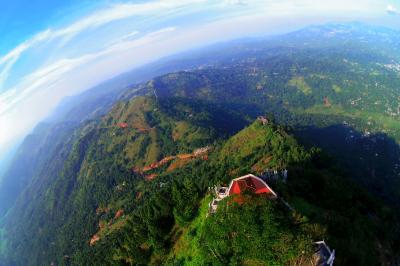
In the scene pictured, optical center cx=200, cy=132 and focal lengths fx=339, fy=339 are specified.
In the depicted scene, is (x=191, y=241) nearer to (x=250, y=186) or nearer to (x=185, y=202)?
(x=185, y=202)

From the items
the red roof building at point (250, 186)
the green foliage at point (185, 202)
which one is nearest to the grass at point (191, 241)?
the green foliage at point (185, 202)

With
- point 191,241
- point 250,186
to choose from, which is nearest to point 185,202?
point 191,241

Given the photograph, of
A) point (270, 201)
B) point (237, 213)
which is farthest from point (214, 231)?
point (270, 201)

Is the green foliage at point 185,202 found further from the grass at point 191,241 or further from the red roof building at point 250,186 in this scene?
the red roof building at point 250,186

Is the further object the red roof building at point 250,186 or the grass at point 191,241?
the grass at point 191,241

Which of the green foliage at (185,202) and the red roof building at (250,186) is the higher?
the red roof building at (250,186)

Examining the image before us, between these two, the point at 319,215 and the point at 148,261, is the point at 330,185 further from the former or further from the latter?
the point at 148,261

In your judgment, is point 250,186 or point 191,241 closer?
point 250,186

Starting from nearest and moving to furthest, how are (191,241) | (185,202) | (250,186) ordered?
(250,186) → (191,241) → (185,202)

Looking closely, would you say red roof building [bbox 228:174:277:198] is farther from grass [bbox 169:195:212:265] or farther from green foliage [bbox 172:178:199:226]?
green foliage [bbox 172:178:199:226]

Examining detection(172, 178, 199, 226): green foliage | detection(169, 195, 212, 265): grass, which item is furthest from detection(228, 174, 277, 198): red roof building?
detection(172, 178, 199, 226): green foliage

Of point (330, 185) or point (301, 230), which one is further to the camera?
point (330, 185)
